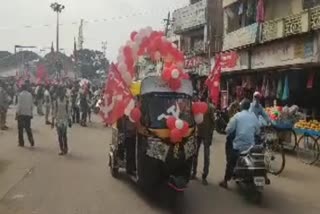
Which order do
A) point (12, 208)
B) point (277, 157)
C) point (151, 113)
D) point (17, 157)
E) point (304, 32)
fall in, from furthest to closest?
point (304, 32), point (17, 157), point (277, 157), point (151, 113), point (12, 208)

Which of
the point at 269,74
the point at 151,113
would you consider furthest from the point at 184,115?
the point at 269,74

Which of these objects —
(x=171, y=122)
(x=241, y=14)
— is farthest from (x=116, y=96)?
(x=241, y=14)

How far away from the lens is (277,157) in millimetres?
13969

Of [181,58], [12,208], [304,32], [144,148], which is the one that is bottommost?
[12,208]

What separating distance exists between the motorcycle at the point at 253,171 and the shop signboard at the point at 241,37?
16.0 m

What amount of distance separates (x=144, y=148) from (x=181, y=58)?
204cm

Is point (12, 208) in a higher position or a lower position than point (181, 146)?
lower

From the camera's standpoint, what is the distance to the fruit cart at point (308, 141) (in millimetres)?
15498

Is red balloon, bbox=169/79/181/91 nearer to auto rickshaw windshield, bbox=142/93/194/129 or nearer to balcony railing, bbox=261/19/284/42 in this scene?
auto rickshaw windshield, bbox=142/93/194/129

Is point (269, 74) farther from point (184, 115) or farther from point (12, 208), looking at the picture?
point (12, 208)

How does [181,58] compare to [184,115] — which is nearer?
[184,115]

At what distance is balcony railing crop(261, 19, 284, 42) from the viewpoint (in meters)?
23.0

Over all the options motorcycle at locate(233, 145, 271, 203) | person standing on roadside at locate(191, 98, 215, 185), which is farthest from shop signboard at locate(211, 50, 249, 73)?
motorcycle at locate(233, 145, 271, 203)

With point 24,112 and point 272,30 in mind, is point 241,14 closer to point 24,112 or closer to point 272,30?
point 272,30
